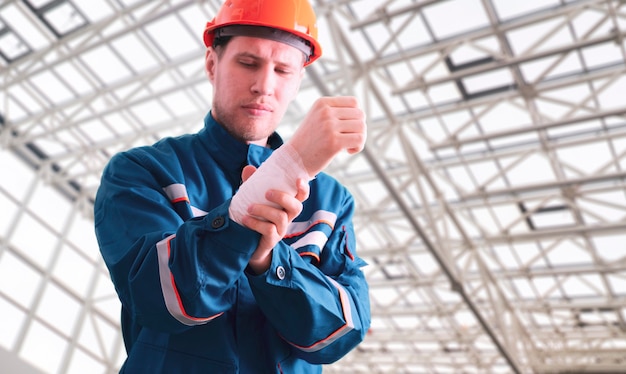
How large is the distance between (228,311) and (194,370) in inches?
6.6

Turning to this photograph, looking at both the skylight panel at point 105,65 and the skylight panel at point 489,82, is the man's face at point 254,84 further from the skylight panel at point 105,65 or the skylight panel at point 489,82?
the skylight panel at point 105,65

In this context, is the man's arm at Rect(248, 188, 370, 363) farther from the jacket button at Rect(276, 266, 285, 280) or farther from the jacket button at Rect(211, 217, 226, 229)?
the jacket button at Rect(211, 217, 226, 229)

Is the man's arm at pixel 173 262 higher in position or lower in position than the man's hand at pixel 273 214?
lower

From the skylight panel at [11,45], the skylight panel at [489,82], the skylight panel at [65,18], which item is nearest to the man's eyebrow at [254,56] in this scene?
the skylight panel at [489,82]

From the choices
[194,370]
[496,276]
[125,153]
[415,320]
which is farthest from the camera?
[415,320]

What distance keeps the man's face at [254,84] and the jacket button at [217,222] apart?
0.54m

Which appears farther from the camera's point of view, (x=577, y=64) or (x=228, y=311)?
(x=577, y=64)

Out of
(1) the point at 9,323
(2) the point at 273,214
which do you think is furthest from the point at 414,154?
(1) the point at 9,323

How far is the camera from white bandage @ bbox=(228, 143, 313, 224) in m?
1.17

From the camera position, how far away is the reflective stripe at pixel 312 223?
63.5 inches

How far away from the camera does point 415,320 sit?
18875mm

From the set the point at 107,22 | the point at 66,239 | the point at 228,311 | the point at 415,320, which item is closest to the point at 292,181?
the point at 228,311

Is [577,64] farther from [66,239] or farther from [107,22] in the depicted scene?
[66,239]

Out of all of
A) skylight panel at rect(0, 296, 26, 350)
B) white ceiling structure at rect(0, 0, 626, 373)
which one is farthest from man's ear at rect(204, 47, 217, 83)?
skylight panel at rect(0, 296, 26, 350)
